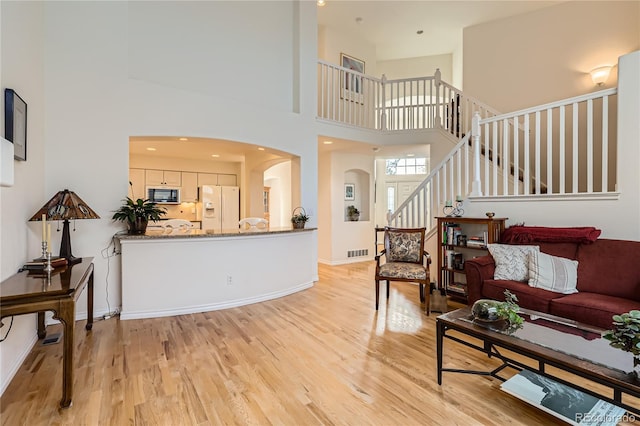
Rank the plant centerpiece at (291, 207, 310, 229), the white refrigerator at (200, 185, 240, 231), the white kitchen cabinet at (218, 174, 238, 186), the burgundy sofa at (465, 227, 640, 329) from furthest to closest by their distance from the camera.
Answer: the white kitchen cabinet at (218, 174, 238, 186), the white refrigerator at (200, 185, 240, 231), the plant centerpiece at (291, 207, 310, 229), the burgundy sofa at (465, 227, 640, 329)

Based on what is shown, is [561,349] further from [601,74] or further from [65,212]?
[601,74]

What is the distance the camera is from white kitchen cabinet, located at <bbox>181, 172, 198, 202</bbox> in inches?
270

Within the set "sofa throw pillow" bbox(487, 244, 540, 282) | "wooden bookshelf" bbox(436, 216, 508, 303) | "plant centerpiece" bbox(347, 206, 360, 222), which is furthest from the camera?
"plant centerpiece" bbox(347, 206, 360, 222)

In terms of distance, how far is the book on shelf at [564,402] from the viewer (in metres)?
1.58

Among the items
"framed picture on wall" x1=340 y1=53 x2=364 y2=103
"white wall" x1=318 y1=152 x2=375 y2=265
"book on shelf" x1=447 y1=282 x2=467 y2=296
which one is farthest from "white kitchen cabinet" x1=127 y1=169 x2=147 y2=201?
"book on shelf" x1=447 y1=282 x2=467 y2=296

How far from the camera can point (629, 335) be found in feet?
4.66

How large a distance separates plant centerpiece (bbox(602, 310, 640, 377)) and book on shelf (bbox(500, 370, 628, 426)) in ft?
1.10

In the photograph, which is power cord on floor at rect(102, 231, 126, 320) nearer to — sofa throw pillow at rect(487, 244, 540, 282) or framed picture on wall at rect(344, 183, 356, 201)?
sofa throw pillow at rect(487, 244, 540, 282)

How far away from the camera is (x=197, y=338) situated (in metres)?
2.87

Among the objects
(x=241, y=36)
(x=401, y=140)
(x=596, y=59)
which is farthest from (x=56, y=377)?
(x=596, y=59)

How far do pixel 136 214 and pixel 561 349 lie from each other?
394 centimetres

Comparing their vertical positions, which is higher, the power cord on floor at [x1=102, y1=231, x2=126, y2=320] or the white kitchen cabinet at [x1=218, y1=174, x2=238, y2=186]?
the white kitchen cabinet at [x1=218, y1=174, x2=238, y2=186]

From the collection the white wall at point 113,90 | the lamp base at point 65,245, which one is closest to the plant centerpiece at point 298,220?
the white wall at point 113,90

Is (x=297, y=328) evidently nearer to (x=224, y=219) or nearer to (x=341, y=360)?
(x=341, y=360)
